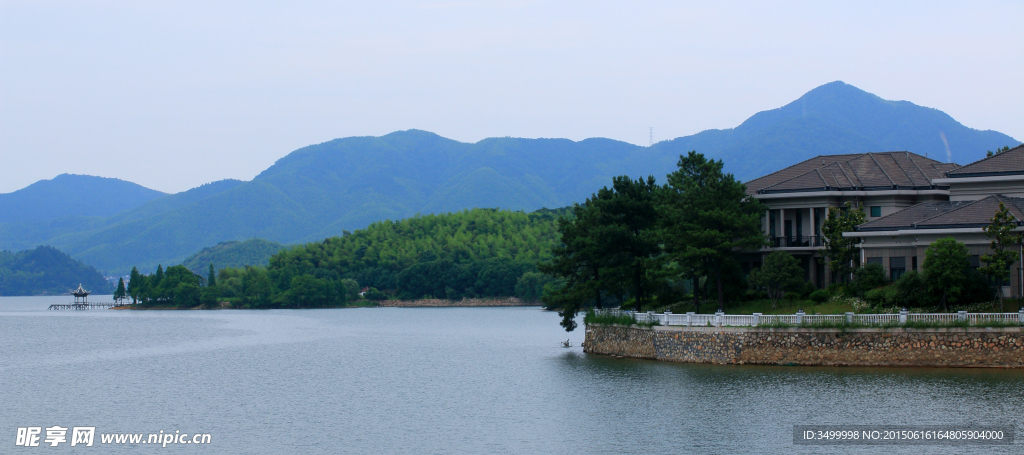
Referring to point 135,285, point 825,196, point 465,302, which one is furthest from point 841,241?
point 135,285

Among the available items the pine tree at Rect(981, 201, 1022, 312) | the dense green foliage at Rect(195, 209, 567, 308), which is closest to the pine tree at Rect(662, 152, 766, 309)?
the pine tree at Rect(981, 201, 1022, 312)

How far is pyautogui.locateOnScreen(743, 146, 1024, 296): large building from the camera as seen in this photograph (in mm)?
44031

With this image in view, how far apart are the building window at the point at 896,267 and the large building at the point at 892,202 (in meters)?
0.05

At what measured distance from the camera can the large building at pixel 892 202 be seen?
44.0m

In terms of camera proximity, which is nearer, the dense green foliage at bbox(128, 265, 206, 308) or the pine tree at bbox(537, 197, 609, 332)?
the pine tree at bbox(537, 197, 609, 332)

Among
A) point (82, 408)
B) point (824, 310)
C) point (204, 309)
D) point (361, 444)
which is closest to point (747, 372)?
point (824, 310)

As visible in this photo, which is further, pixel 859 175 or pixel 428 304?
pixel 428 304

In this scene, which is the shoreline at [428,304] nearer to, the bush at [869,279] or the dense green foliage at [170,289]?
the dense green foliage at [170,289]

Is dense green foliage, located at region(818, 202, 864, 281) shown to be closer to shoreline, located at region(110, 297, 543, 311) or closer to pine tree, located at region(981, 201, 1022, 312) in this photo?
pine tree, located at region(981, 201, 1022, 312)

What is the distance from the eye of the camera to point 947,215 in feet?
146

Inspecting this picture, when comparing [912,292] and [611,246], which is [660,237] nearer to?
[611,246]

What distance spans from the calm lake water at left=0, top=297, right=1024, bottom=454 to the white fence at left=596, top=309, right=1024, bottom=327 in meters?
Result: 2.19

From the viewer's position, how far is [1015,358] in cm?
3762

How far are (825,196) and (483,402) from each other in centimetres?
2533
